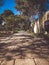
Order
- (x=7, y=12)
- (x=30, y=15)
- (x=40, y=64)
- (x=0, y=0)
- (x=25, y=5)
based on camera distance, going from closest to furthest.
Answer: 1. (x=40, y=64)
2. (x=0, y=0)
3. (x=25, y=5)
4. (x=30, y=15)
5. (x=7, y=12)

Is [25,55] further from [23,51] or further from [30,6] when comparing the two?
[30,6]

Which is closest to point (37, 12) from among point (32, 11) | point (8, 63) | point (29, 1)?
point (32, 11)

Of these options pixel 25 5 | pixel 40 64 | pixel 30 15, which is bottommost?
pixel 40 64

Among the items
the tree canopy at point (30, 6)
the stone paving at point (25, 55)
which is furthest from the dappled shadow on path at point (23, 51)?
the tree canopy at point (30, 6)

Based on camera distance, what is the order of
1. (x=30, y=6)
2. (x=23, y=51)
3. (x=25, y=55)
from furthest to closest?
1. (x=30, y=6)
2. (x=23, y=51)
3. (x=25, y=55)

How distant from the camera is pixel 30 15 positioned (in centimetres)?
4147

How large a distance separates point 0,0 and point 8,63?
2222 cm

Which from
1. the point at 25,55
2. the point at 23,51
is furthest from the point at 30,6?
the point at 25,55

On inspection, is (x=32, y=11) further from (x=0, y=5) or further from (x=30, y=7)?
(x=0, y=5)

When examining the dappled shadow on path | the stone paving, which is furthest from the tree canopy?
the stone paving

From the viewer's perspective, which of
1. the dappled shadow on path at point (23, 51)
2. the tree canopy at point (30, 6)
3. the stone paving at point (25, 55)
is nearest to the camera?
Result: the stone paving at point (25, 55)

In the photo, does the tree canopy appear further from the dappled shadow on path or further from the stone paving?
the stone paving

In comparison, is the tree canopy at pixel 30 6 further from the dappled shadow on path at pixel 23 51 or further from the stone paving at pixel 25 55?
the stone paving at pixel 25 55

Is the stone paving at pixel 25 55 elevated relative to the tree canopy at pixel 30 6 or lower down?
lower down
